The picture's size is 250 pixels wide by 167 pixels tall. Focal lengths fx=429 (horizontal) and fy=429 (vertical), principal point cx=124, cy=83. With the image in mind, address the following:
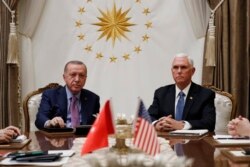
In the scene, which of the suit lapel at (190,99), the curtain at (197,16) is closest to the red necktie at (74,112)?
the suit lapel at (190,99)

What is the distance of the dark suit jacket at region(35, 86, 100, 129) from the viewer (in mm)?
3947

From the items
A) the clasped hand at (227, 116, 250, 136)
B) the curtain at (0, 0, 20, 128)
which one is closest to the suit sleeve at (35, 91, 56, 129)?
the curtain at (0, 0, 20, 128)

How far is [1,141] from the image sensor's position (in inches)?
107

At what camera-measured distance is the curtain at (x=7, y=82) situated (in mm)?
5422

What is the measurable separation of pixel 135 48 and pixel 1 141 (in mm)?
3212

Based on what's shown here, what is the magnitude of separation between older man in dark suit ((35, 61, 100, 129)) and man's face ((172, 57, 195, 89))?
2.70ft

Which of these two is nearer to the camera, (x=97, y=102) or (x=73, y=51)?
(x=97, y=102)

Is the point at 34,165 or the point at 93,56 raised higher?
the point at 93,56

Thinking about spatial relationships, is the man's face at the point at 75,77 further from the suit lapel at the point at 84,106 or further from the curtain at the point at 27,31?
the curtain at the point at 27,31

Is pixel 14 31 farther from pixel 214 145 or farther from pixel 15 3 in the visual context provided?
pixel 214 145

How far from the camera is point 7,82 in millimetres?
5477

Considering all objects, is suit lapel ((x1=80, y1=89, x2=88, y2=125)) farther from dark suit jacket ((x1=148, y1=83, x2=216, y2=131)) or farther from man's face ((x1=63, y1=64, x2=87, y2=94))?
dark suit jacket ((x1=148, y1=83, x2=216, y2=131))

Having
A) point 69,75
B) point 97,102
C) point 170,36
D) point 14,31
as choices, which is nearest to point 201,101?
point 97,102


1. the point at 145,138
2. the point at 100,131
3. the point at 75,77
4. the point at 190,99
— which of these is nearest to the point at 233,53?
the point at 190,99
